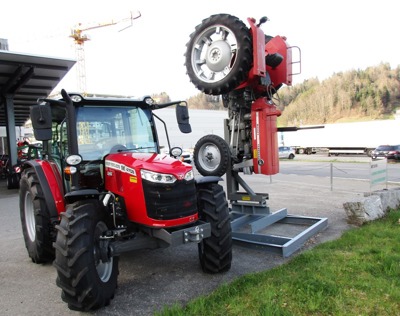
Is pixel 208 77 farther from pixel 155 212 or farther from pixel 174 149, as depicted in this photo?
pixel 155 212

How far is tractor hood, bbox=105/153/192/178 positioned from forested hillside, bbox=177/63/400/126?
6225 centimetres

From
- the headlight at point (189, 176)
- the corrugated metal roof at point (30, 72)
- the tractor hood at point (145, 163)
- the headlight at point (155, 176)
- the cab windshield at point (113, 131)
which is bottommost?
the headlight at point (189, 176)

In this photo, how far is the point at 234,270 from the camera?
4781 millimetres

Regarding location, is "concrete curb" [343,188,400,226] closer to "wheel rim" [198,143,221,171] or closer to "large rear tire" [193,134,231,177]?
Result: "large rear tire" [193,134,231,177]

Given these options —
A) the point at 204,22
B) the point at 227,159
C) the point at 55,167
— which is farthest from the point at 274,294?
the point at 204,22

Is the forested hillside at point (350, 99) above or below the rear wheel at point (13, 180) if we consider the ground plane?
above

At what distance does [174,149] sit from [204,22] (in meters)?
2.43

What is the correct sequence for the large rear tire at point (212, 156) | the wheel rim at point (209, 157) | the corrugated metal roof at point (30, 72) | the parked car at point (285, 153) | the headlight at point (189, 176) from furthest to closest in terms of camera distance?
the parked car at point (285, 153) → the corrugated metal roof at point (30, 72) → the wheel rim at point (209, 157) → the large rear tire at point (212, 156) → the headlight at point (189, 176)

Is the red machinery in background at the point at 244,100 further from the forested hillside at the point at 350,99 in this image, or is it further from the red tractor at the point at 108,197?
the forested hillside at the point at 350,99

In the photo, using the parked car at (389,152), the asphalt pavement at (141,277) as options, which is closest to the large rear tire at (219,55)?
the asphalt pavement at (141,277)

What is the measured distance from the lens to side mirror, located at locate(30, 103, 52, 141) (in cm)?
386

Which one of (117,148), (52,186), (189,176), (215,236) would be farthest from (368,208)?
(52,186)

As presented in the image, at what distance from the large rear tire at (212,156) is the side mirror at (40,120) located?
10.5ft

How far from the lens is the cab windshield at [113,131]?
180 inches
